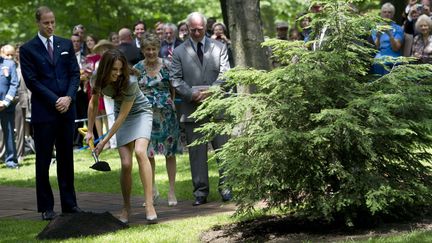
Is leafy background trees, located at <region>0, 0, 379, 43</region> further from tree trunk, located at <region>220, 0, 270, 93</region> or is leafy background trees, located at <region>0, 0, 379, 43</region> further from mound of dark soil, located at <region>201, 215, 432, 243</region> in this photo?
mound of dark soil, located at <region>201, 215, 432, 243</region>

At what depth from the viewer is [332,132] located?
26.8ft

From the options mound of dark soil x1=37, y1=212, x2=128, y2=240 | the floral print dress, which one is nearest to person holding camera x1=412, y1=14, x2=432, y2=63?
the floral print dress

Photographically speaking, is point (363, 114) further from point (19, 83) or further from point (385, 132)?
point (19, 83)

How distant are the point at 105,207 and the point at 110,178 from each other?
10.5 ft

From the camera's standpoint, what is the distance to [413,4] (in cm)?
1842

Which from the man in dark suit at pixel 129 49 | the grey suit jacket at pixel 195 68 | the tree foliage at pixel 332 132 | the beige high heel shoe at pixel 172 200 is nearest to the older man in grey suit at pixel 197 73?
the grey suit jacket at pixel 195 68

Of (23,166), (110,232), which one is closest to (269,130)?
(110,232)

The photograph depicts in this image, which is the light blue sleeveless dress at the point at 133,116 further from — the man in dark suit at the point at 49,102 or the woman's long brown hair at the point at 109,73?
the man in dark suit at the point at 49,102

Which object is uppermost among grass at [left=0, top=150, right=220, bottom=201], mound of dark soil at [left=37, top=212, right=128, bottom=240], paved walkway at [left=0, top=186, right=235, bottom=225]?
mound of dark soil at [left=37, top=212, right=128, bottom=240]

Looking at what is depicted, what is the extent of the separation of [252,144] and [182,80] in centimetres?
339

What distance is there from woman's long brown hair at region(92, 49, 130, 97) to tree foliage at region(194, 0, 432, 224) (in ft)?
4.65

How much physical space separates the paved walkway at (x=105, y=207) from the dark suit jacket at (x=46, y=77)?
133 cm

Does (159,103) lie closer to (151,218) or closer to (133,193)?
(133,193)

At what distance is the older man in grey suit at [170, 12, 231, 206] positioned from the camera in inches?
457
